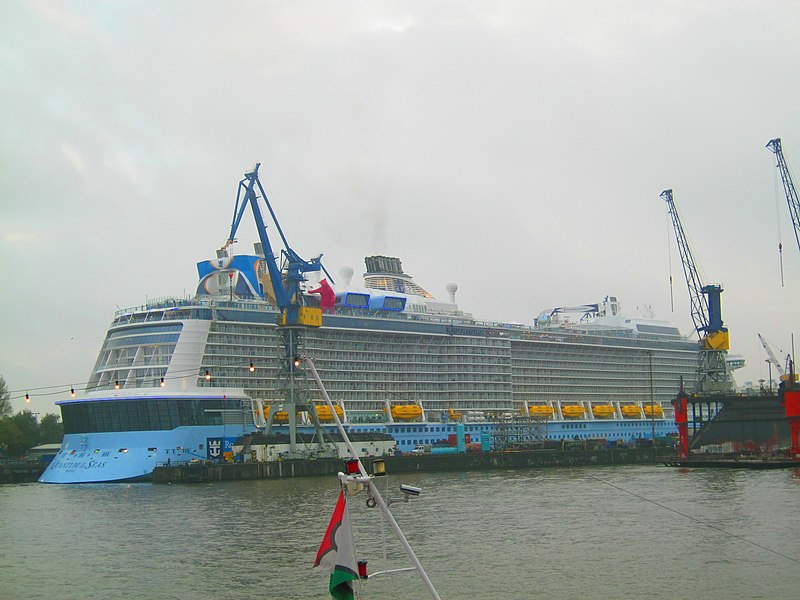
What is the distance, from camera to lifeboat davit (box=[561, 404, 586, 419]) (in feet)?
413

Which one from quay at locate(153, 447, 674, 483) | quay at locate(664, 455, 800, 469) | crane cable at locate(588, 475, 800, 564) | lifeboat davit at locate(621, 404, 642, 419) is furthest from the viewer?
lifeboat davit at locate(621, 404, 642, 419)

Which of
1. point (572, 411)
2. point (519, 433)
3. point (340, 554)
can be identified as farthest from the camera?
point (572, 411)

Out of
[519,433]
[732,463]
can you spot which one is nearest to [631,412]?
[519,433]

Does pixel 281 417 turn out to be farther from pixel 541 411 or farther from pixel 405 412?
pixel 541 411

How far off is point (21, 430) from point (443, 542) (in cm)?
10328

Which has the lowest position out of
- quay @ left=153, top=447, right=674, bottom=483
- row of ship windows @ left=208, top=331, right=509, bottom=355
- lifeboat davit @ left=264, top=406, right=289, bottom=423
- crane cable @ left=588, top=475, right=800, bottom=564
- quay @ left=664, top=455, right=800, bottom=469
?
crane cable @ left=588, top=475, right=800, bottom=564

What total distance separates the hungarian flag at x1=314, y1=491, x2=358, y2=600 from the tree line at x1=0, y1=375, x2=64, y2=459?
358 ft

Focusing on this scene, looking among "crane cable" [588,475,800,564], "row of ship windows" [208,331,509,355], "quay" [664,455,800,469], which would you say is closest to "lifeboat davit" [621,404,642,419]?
"row of ship windows" [208,331,509,355]

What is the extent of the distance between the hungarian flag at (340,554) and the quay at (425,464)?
47.3m

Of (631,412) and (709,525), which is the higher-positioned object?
(631,412)

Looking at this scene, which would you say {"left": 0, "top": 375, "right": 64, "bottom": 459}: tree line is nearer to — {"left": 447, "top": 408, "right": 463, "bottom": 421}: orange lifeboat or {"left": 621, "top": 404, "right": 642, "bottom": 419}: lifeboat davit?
{"left": 447, "top": 408, "right": 463, "bottom": 421}: orange lifeboat

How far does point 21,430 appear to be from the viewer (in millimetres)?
130125

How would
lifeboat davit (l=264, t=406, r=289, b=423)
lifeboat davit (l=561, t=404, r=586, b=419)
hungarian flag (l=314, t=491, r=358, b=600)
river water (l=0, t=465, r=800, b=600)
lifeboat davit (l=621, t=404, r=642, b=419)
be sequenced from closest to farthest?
hungarian flag (l=314, t=491, r=358, b=600), river water (l=0, t=465, r=800, b=600), lifeboat davit (l=264, t=406, r=289, b=423), lifeboat davit (l=561, t=404, r=586, b=419), lifeboat davit (l=621, t=404, r=642, b=419)

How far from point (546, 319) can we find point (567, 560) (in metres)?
107
